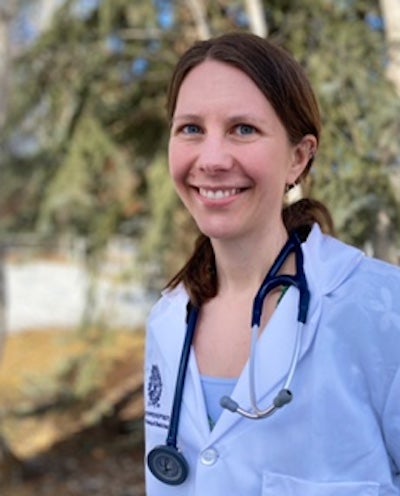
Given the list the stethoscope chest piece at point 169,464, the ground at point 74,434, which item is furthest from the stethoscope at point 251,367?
the ground at point 74,434

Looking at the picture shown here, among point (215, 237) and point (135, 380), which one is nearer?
point (215, 237)

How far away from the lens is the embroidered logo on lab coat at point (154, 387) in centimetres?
125

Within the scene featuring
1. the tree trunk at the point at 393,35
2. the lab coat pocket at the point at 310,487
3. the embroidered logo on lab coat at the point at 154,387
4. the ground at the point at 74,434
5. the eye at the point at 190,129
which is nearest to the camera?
the lab coat pocket at the point at 310,487

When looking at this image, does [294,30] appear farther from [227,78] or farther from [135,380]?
[135,380]

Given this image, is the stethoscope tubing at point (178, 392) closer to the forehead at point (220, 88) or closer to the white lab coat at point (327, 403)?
the white lab coat at point (327, 403)

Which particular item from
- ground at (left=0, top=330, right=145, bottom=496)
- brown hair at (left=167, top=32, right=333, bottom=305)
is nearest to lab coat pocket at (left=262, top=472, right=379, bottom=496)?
brown hair at (left=167, top=32, right=333, bottom=305)

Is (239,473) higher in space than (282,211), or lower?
lower

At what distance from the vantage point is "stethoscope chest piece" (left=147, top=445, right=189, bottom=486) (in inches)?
45.1

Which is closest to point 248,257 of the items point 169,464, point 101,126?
point 169,464

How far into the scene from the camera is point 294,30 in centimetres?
316

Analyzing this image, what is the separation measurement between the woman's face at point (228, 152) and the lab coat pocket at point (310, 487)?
0.36 meters

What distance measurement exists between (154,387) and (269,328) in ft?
0.95

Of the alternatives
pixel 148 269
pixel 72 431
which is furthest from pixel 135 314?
pixel 148 269

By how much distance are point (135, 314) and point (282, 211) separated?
5304 mm
